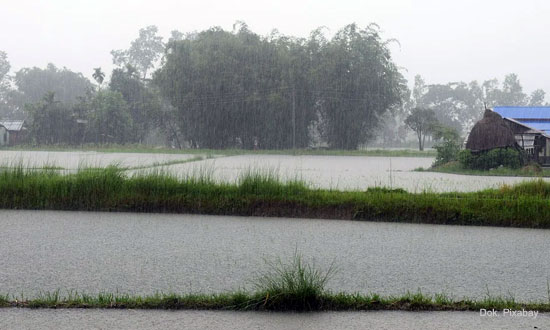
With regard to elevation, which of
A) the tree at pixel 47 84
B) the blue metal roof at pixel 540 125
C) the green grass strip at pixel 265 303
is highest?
the tree at pixel 47 84

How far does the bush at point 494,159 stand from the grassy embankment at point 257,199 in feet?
38.8

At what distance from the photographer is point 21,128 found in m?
49.7

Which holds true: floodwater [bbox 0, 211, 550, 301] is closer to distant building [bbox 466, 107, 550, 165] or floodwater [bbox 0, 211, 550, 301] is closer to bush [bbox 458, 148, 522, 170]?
bush [bbox 458, 148, 522, 170]

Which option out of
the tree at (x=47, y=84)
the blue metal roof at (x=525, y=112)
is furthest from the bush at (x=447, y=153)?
the tree at (x=47, y=84)

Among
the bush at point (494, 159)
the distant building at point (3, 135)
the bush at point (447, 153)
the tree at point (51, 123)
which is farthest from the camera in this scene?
the distant building at point (3, 135)

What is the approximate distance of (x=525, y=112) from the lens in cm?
2967

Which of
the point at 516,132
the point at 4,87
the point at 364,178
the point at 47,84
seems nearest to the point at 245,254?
the point at 364,178

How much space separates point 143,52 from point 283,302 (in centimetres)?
7826

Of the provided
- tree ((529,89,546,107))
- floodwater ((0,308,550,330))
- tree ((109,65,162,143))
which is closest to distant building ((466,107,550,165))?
floodwater ((0,308,550,330))

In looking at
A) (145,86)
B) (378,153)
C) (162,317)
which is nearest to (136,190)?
(162,317)

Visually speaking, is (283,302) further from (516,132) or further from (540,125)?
(540,125)

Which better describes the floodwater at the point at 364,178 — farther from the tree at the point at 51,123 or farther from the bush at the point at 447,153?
the tree at the point at 51,123

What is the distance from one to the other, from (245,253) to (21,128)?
48862 millimetres

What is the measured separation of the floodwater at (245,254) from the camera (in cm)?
518
